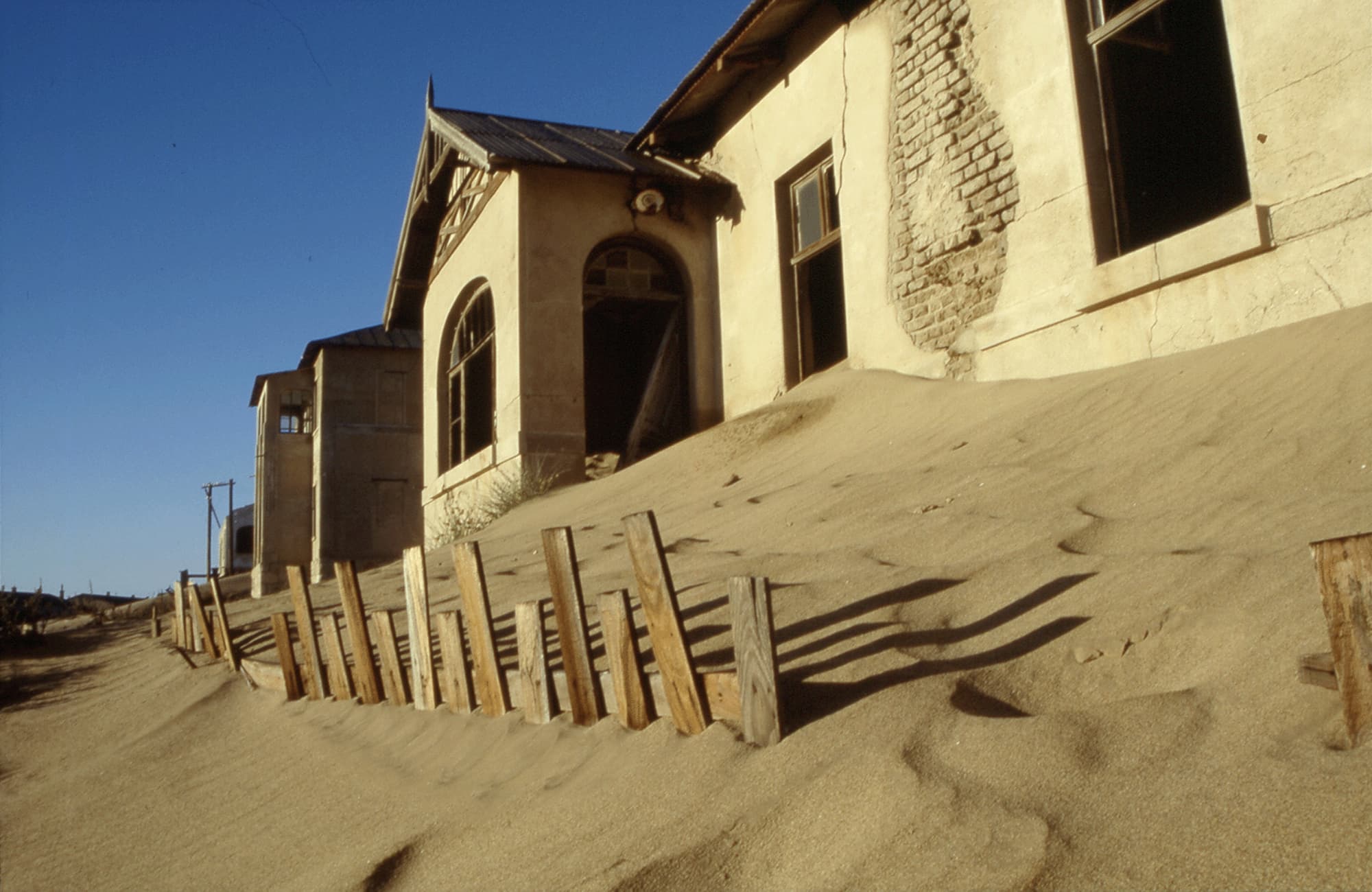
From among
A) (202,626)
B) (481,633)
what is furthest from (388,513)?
(481,633)

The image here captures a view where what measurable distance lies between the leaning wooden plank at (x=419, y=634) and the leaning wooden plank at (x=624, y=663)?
1099mm

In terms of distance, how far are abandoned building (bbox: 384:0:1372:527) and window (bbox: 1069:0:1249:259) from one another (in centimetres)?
2

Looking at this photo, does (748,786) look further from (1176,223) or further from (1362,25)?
(1176,223)

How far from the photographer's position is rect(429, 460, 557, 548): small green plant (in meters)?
9.37

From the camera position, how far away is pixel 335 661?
4.25 meters

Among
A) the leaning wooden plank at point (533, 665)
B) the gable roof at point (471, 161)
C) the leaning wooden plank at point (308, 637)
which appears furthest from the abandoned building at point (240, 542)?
the leaning wooden plank at point (533, 665)

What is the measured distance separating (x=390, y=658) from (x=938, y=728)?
7.46 ft

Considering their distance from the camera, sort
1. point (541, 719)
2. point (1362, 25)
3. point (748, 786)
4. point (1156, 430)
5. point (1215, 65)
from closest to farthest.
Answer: point (748, 786)
point (541, 719)
point (1156, 430)
point (1362, 25)
point (1215, 65)

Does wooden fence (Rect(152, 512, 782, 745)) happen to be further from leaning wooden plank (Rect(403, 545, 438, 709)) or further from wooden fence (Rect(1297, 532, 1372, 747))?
wooden fence (Rect(1297, 532, 1372, 747))

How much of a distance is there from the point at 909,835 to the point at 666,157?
394 inches

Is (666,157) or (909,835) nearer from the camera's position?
(909,835)

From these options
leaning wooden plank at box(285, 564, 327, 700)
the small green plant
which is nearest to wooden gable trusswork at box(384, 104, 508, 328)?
the small green plant

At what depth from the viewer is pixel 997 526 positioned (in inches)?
139

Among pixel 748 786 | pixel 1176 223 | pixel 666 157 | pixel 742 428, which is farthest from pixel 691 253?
pixel 748 786
